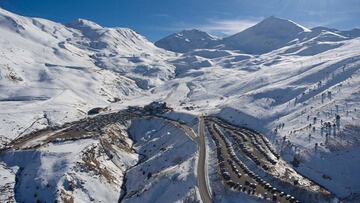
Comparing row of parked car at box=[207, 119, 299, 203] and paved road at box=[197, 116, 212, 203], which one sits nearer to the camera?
row of parked car at box=[207, 119, 299, 203]

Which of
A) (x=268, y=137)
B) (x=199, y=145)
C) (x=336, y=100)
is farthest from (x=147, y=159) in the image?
(x=336, y=100)

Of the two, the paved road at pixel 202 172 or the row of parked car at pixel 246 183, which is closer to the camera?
the row of parked car at pixel 246 183

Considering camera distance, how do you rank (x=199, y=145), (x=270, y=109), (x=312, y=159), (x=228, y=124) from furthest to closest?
(x=270, y=109)
(x=228, y=124)
(x=199, y=145)
(x=312, y=159)

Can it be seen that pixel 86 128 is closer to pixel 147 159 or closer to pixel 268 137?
pixel 147 159

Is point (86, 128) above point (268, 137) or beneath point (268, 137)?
above

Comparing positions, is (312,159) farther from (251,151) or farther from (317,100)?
(317,100)

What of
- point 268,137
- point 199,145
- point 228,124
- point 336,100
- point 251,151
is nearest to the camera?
point 251,151

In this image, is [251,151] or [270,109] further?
[270,109]

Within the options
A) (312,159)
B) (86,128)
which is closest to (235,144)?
(312,159)

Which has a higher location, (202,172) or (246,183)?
(202,172)

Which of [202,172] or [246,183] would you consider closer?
[246,183]
